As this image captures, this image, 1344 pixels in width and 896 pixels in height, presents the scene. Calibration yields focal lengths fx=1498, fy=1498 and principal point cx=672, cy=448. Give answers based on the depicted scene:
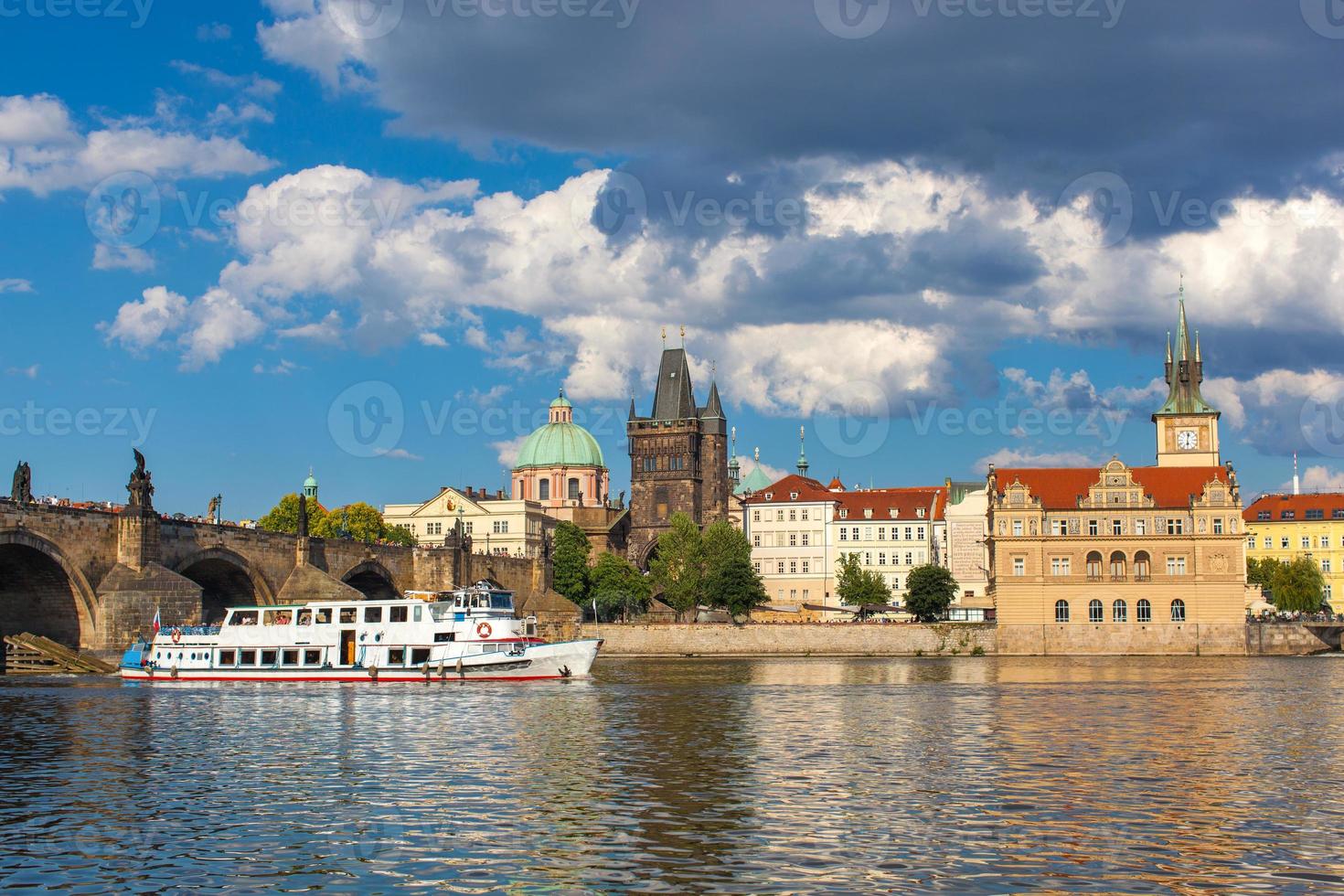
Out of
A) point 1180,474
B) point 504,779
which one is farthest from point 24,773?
point 1180,474

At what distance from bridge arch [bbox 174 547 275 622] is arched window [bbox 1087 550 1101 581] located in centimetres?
5863

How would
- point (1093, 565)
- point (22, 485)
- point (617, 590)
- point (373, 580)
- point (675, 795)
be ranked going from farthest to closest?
point (617, 590) < point (1093, 565) < point (373, 580) < point (22, 485) < point (675, 795)

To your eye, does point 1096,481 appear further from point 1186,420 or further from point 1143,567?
point 1186,420

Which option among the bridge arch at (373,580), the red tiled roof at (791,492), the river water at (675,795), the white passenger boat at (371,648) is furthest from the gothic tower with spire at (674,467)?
the river water at (675,795)

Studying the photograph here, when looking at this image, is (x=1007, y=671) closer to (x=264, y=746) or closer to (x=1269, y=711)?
(x=1269, y=711)

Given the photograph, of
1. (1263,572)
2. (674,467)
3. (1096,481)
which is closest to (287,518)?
(674,467)

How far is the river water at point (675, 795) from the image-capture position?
2003 cm

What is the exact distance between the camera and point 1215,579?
350 ft

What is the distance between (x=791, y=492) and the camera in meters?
146

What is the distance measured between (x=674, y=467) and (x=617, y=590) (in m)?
37.5

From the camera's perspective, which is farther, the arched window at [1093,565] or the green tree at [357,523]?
the green tree at [357,523]

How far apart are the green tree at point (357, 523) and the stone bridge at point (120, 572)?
58775mm

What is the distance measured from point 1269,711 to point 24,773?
36.3 m

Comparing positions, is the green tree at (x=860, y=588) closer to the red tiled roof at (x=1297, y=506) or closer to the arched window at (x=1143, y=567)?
the arched window at (x=1143, y=567)
